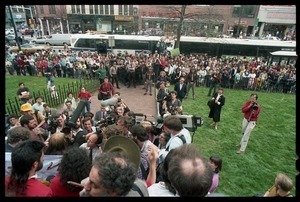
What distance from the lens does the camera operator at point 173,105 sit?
616 cm

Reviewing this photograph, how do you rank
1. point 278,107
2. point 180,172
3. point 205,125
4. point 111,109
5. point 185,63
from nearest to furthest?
point 180,172 → point 111,109 → point 205,125 → point 278,107 → point 185,63

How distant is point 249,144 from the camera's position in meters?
6.25

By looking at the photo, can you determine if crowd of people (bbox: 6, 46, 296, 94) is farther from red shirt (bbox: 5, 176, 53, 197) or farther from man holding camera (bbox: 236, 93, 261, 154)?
red shirt (bbox: 5, 176, 53, 197)

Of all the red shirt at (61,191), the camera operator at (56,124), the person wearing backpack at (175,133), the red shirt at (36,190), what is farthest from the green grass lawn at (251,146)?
Result: the camera operator at (56,124)

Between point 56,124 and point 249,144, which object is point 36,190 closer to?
point 56,124

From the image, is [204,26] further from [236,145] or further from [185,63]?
[236,145]

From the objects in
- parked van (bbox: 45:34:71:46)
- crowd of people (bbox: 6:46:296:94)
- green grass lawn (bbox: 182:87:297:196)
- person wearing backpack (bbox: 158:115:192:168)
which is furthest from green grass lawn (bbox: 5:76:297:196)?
parked van (bbox: 45:34:71:46)

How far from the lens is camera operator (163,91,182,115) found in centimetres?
616

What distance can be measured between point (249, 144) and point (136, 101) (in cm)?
536

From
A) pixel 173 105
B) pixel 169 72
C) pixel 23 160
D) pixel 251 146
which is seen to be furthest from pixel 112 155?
pixel 169 72

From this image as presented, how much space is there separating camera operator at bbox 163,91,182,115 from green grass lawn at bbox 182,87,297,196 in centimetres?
109

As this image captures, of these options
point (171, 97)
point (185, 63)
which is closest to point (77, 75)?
point (185, 63)
